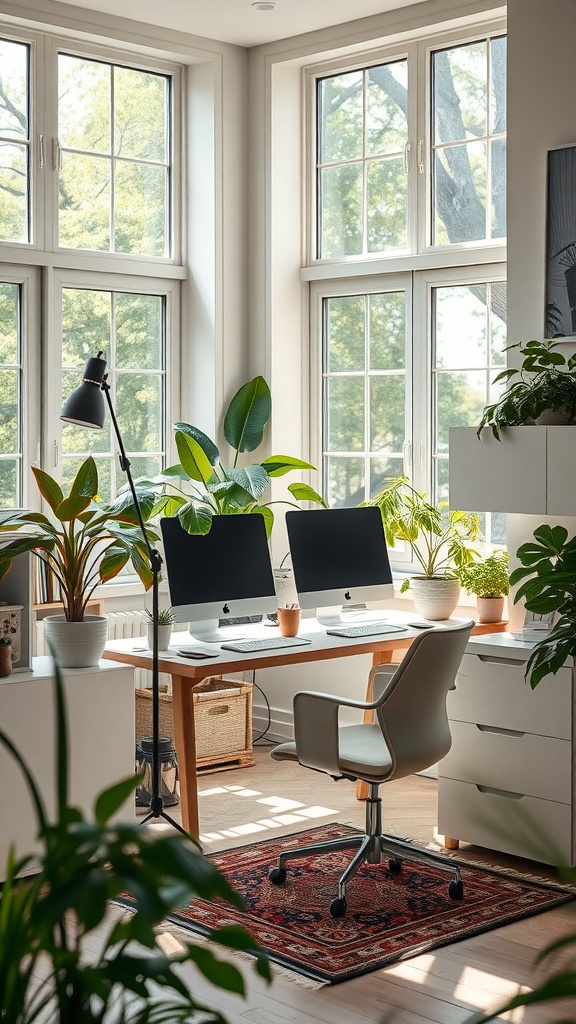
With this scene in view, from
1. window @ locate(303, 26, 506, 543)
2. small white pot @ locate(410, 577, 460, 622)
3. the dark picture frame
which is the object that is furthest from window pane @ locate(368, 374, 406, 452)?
the dark picture frame

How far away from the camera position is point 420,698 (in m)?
3.68

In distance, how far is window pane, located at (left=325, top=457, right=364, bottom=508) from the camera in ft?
19.2

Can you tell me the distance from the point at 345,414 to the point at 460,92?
1.58 m

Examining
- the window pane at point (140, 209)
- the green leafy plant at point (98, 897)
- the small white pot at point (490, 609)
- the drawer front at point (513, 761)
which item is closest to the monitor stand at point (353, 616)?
the small white pot at point (490, 609)

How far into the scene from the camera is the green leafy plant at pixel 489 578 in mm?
4875

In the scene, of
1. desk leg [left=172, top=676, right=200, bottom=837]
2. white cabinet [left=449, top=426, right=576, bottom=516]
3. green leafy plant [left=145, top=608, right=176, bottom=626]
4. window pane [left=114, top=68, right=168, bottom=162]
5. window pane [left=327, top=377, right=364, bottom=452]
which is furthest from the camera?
window pane [left=327, top=377, right=364, bottom=452]

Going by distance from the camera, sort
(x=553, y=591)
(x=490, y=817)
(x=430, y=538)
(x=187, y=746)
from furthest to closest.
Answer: (x=430, y=538) → (x=490, y=817) → (x=187, y=746) → (x=553, y=591)

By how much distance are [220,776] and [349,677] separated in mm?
804

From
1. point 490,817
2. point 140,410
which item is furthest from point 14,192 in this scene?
point 490,817

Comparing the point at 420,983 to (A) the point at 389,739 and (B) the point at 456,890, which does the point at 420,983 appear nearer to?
(B) the point at 456,890

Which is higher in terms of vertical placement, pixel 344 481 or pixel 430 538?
pixel 344 481

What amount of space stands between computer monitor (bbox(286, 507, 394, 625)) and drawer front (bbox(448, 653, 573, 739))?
0.69 m

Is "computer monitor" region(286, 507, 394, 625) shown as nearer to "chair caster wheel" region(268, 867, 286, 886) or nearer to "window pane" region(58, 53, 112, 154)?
"chair caster wheel" region(268, 867, 286, 886)

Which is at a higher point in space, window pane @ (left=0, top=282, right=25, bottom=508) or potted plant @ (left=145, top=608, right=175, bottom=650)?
window pane @ (left=0, top=282, right=25, bottom=508)
